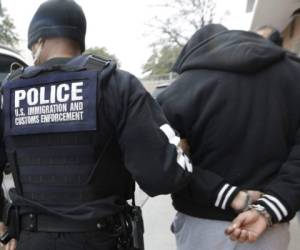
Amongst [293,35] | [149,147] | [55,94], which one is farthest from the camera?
[293,35]

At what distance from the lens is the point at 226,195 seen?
1.79 m

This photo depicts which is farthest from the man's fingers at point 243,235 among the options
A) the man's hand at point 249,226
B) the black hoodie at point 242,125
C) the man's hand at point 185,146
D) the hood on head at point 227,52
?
the hood on head at point 227,52

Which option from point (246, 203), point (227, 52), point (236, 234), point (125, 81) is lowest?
point (236, 234)

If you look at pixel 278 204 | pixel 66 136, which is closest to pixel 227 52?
pixel 278 204

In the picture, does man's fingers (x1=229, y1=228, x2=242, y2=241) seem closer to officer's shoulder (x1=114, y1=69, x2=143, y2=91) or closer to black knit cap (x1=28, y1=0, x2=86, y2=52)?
officer's shoulder (x1=114, y1=69, x2=143, y2=91)

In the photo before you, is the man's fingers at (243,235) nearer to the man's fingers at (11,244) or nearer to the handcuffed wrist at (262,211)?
the handcuffed wrist at (262,211)

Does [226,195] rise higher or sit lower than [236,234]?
higher

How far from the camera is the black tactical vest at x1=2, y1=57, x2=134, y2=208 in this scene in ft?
5.76

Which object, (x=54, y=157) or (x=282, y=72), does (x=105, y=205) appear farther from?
(x=282, y=72)

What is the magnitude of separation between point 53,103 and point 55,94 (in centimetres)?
4

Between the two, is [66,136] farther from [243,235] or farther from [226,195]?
[243,235]

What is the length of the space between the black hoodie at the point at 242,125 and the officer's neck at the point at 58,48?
51 centimetres

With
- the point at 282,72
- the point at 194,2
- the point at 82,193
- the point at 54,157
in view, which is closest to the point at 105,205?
the point at 82,193

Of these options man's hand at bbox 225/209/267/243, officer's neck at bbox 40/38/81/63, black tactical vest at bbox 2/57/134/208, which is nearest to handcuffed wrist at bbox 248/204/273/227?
man's hand at bbox 225/209/267/243
